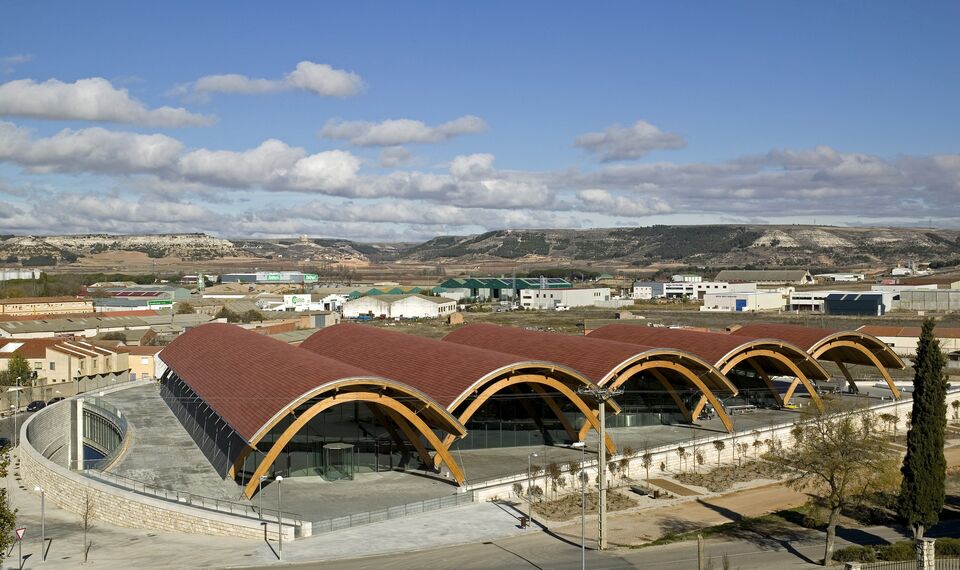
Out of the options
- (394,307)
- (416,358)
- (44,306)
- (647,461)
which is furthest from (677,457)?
(44,306)

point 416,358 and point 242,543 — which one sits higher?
point 416,358

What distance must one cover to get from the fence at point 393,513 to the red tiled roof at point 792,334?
26.1 meters

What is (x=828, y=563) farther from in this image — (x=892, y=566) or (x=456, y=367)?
(x=456, y=367)

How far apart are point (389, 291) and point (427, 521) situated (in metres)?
120

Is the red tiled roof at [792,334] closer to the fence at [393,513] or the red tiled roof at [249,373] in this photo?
the fence at [393,513]

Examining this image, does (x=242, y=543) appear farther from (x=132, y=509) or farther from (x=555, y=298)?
(x=555, y=298)

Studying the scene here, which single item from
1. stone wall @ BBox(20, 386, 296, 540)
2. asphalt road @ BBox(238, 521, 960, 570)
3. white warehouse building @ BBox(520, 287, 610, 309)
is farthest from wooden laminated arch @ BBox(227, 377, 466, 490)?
white warehouse building @ BBox(520, 287, 610, 309)

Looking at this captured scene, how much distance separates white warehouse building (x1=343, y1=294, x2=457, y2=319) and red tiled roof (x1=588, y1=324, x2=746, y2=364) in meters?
69.9

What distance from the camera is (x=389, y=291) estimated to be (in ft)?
493

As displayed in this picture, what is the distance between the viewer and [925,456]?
30.3 m

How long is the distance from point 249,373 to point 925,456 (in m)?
28.3

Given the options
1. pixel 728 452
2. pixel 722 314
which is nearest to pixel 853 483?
pixel 728 452

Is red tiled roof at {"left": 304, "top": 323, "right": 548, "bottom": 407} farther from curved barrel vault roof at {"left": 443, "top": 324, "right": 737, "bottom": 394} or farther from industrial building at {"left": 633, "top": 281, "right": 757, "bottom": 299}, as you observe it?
industrial building at {"left": 633, "top": 281, "right": 757, "bottom": 299}

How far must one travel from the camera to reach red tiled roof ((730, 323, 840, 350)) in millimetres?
53250
